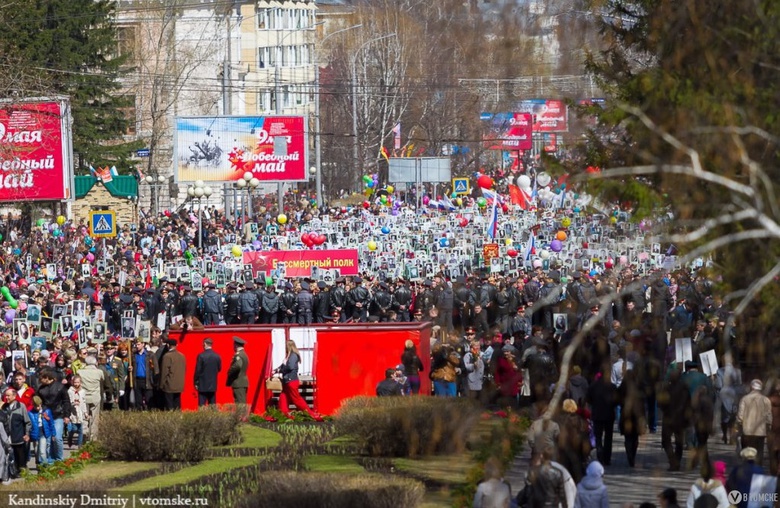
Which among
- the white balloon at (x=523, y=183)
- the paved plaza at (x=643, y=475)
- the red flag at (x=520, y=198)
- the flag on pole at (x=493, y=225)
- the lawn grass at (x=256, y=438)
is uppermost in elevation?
the white balloon at (x=523, y=183)

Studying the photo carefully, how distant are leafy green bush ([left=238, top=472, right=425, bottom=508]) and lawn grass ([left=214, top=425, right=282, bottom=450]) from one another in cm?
682

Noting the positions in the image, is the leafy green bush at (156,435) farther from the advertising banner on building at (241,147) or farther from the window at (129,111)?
the window at (129,111)

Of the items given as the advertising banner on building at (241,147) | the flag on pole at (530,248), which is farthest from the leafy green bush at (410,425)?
the advertising banner on building at (241,147)

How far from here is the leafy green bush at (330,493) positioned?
539 inches

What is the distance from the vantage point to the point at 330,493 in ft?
45.1

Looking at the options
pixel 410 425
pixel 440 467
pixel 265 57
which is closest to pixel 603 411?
pixel 440 467

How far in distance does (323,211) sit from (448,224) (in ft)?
38.7

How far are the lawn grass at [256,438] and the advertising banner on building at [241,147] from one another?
38.1 m

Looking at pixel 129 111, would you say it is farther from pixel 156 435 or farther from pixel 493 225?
pixel 156 435

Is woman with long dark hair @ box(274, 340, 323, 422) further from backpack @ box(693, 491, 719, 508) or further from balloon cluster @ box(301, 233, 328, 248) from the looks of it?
balloon cluster @ box(301, 233, 328, 248)

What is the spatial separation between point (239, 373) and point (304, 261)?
45.4 feet

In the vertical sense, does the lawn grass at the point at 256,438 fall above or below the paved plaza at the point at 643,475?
below

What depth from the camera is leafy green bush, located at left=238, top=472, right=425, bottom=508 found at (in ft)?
44.9

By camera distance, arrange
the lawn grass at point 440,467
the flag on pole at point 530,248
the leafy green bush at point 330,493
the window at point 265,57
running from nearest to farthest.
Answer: the leafy green bush at point 330,493 < the lawn grass at point 440,467 < the flag on pole at point 530,248 < the window at point 265,57
